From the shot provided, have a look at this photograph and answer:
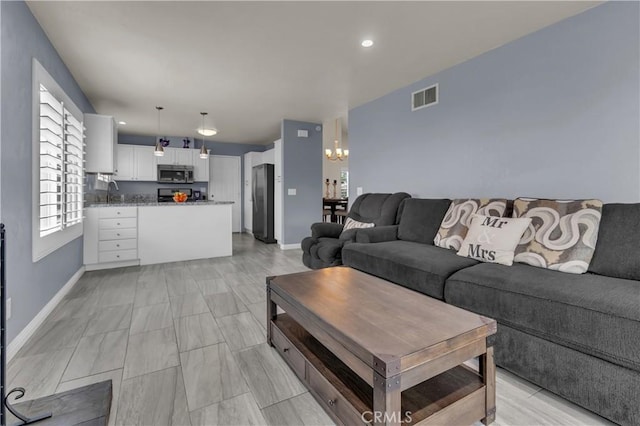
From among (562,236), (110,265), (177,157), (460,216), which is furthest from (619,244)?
(177,157)

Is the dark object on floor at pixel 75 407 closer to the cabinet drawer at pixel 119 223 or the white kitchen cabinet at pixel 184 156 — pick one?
the cabinet drawer at pixel 119 223

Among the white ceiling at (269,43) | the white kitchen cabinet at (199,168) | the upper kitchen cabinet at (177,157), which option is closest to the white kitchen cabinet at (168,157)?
the upper kitchen cabinet at (177,157)

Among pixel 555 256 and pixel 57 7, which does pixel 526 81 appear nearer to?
pixel 555 256

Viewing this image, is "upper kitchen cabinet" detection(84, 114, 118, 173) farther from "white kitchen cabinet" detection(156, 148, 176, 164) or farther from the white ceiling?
"white kitchen cabinet" detection(156, 148, 176, 164)

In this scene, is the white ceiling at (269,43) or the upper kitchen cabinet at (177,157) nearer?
the white ceiling at (269,43)

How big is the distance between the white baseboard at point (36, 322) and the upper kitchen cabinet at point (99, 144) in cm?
149

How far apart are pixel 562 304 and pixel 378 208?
2392mm

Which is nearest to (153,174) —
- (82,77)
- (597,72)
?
(82,77)

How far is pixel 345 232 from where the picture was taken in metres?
3.45

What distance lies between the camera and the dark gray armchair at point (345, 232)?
3.40m

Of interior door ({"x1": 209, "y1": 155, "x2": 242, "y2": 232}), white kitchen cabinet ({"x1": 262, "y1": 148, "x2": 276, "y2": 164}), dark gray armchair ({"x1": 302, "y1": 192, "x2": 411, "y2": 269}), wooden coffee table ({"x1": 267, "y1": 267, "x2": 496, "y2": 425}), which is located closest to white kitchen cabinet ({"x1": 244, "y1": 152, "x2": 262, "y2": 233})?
interior door ({"x1": 209, "y1": 155, "x2": 242, "y2": 232})

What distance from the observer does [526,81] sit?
2660mm

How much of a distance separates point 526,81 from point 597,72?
50 centimetres

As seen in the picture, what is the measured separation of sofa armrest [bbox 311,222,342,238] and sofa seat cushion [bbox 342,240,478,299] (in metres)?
0.85
